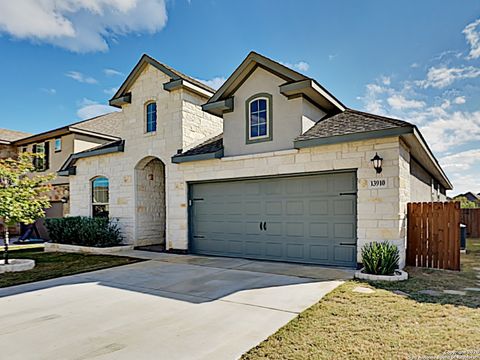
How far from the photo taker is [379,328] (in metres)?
4.41

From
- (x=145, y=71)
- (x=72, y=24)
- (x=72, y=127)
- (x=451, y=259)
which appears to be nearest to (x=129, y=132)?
(x=145, y=71)

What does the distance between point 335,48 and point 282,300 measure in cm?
944

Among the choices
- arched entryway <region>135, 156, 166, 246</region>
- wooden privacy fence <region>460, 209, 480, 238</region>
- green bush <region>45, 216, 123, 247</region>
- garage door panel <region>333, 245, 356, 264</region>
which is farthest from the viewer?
wooden privacy fence <region>460, 209, 480, 238</region>

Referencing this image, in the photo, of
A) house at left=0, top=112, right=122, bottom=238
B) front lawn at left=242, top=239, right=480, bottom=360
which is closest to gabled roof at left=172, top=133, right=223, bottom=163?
front lawn at left=242, top=239, right=480, bottom=360

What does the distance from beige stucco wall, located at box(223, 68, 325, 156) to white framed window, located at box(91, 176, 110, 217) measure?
6396mm

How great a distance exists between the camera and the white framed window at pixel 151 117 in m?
13.0

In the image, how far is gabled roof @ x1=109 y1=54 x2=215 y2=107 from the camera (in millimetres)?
12144

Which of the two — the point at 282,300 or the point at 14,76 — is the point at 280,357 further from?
the point at 14,76

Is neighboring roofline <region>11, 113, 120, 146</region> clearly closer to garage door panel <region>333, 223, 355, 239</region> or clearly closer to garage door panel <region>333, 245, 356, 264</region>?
garage door panel <region>333, 223, 355, 239</region>

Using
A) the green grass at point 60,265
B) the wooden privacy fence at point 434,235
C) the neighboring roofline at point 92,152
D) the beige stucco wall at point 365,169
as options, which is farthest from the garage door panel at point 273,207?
the neighboring roofline at point 92,152

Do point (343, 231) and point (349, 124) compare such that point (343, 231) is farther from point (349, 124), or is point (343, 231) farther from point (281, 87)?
point (281, 87)

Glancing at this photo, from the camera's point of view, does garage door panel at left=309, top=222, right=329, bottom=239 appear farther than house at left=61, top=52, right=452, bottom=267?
Yes

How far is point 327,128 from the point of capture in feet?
31.2

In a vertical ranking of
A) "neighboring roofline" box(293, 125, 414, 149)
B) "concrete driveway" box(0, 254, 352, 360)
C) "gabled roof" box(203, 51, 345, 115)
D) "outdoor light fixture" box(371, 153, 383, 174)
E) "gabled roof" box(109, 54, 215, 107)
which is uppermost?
"gabled roof" box(109, 54, 215, 107)
